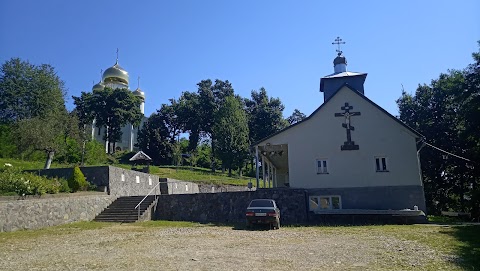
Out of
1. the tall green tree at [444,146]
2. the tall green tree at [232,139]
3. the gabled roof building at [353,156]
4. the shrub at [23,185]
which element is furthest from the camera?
the tall green tree at [232,139]

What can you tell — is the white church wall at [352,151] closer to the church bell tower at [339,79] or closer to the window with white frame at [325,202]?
the window with white frame at [325,202]

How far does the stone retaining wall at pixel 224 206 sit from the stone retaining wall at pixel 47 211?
13.7 ft

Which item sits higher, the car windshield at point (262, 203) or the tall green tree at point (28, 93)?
the tall green tree at point (28, 93)

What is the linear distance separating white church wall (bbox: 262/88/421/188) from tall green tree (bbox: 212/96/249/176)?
29556 mm

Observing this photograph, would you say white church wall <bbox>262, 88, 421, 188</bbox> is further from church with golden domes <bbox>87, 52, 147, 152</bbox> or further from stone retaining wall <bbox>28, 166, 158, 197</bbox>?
church with golden domes <bbox>87, 52, 147, 152</bbox>

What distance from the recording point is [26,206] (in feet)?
53.8

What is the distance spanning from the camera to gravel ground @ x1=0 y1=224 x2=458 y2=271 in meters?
8.17

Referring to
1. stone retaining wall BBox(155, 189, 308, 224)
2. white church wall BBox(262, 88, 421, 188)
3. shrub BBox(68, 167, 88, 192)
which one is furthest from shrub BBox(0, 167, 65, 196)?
white church wall BBox(262, 88, 421, 188)

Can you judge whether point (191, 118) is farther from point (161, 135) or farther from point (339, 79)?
point (339, 79)

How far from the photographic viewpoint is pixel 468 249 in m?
10.4

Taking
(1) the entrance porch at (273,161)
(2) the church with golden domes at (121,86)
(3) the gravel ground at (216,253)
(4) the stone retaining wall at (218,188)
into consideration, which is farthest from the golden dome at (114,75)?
(3) the gravel ground at (216,253)

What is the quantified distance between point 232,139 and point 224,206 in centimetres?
3067

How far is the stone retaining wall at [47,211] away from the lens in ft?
50.9

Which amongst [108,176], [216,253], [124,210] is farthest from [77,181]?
[216,253]
